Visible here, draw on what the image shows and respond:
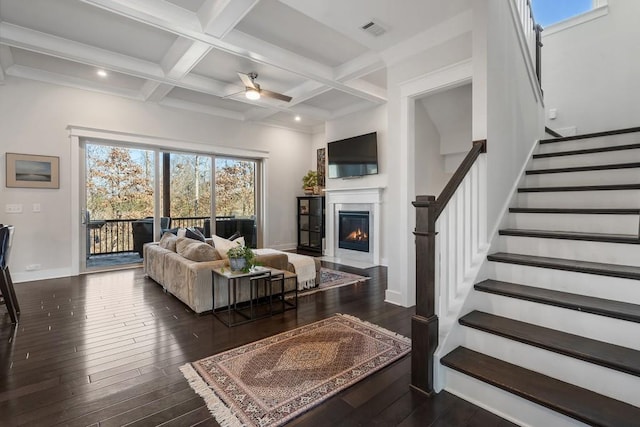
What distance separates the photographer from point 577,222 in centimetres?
243

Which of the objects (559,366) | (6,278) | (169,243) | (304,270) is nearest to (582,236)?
(559,366)

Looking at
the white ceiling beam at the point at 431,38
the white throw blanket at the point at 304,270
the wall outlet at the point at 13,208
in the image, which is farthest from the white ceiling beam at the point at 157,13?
the wall outlet at the point at 13,208

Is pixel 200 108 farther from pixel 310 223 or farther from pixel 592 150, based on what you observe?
pixel 592 150

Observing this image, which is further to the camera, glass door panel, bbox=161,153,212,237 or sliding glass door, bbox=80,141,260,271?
glass door panel, bbox=161,153,212,237

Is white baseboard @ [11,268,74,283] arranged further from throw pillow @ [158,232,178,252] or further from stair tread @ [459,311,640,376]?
stair tread @ [459,311,640,376]

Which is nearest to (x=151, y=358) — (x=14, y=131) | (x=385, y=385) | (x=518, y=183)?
(x=385, y=385)

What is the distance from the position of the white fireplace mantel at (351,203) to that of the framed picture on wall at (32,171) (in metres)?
4.96

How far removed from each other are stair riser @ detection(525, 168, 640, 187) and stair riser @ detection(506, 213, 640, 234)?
0.53 m

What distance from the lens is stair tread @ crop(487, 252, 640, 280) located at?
182 centimetres

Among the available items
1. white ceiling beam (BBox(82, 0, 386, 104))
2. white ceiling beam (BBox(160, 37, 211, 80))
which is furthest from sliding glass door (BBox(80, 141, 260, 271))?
white ceiling beam (BBox(82, 0, 386, 104))

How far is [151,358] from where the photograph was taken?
2434 millimetres

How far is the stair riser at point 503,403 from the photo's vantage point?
1.54m

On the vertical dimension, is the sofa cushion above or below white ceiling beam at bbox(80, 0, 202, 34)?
below

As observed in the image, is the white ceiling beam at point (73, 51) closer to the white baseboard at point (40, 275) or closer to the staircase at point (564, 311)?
the white baseboard at point (40, 275)
